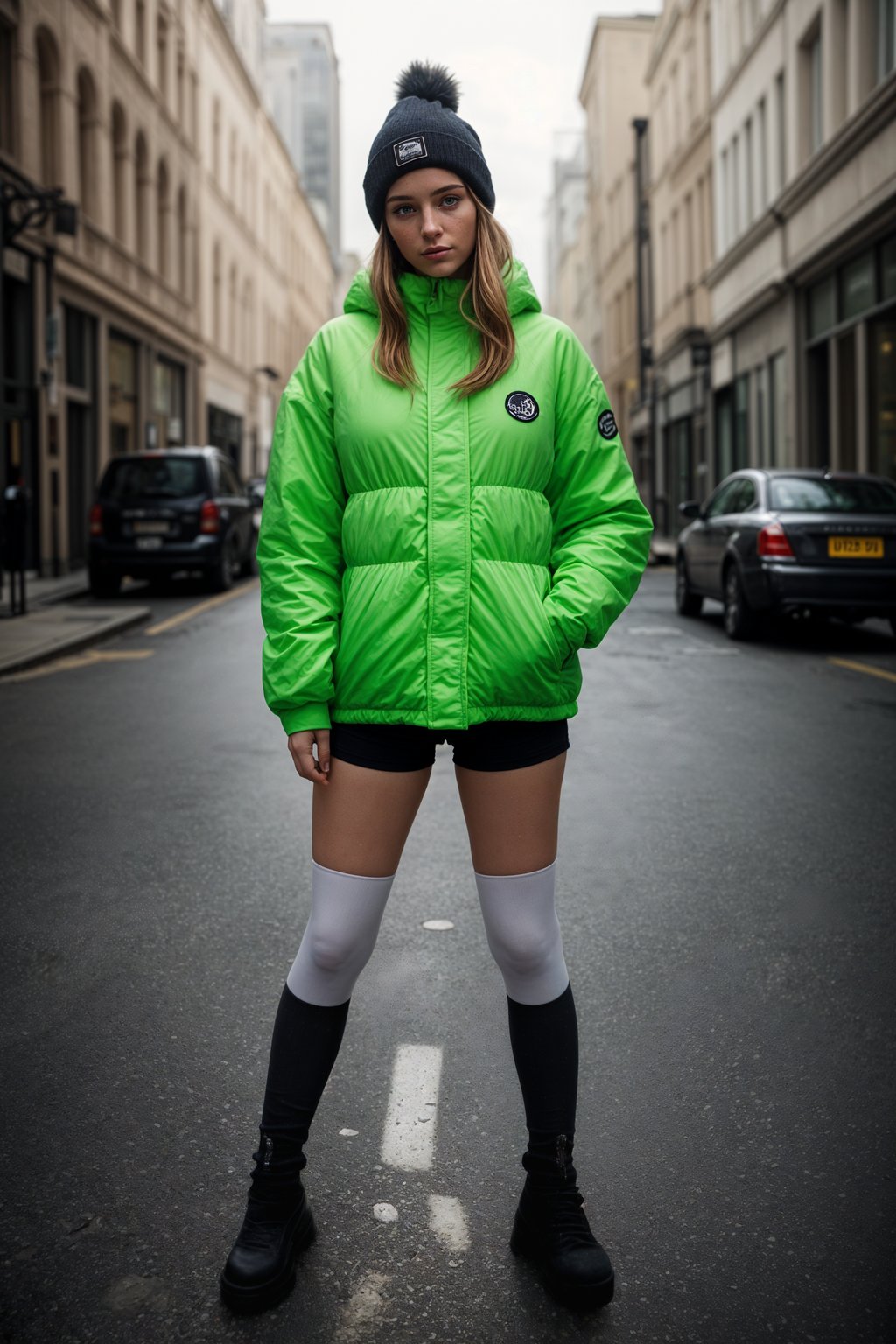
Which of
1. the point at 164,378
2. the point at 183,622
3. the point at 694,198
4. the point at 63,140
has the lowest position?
the point at 183,622

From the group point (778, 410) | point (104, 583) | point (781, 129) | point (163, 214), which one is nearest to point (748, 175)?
point (781, 129)

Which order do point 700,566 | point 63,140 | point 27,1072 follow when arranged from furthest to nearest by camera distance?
point 63,140 → point 700,566 → point 27,1072

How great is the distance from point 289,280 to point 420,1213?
5734 cm

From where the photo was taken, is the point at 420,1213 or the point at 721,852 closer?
the point at 420,1213

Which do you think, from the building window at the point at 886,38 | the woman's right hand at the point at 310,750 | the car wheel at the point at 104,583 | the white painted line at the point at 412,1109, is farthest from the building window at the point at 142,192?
the woman's right hand at the point at 310,750

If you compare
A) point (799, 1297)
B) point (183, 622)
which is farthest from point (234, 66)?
point (799, 1297)

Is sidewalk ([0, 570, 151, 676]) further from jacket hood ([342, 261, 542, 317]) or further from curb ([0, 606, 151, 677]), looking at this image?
jacket hood ([342, 261, 542, 317])

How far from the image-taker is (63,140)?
23.7 metres

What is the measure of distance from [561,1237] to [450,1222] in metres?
0.25

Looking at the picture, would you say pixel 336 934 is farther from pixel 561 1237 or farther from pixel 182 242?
pixel 182 242

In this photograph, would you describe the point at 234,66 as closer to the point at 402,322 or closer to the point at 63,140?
the point at 63,140

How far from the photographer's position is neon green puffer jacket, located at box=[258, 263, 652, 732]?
230cm

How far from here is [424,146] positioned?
2391 millimetres

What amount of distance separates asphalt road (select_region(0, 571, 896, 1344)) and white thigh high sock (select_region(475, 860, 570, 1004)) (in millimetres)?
446
